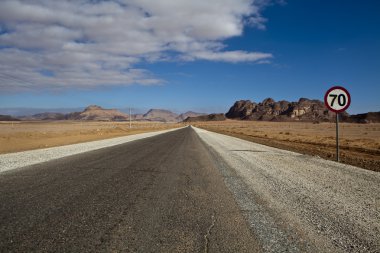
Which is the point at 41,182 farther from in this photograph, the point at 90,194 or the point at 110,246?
the point at 110,246

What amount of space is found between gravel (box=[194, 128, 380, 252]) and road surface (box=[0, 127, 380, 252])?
0.02m

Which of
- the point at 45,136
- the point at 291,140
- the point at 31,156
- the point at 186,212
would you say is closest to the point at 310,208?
the point at 186,212

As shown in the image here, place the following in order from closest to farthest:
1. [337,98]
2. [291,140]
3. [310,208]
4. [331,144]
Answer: [310,208] < [337,98] < [331,144] < [291,140]

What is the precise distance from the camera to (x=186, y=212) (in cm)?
535

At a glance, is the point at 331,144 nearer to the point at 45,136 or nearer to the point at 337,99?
the point at 337,99

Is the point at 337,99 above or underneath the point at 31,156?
above

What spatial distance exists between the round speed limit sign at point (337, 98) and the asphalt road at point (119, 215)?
22.9ft

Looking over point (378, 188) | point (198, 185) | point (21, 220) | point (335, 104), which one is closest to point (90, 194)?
point (21, 220)

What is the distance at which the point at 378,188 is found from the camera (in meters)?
7.57

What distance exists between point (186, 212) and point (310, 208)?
2.30 metres

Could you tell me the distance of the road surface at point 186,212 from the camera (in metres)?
3.95

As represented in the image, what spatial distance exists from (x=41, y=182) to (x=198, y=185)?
392cm

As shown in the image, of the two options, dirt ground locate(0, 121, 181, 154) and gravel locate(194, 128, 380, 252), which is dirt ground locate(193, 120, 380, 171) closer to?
gravel locate(194, 128, 380, 252)

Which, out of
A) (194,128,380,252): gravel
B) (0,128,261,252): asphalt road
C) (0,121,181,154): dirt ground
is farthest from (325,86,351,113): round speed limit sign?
(0,121,181,154): dirt ground
